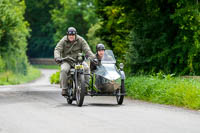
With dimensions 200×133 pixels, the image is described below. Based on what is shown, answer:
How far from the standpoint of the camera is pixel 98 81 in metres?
13.1

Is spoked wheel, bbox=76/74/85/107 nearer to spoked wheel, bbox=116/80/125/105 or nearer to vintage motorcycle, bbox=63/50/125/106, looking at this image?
vintage motorcycle, bbox=63/50/125/106

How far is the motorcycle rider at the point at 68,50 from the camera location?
523 inches

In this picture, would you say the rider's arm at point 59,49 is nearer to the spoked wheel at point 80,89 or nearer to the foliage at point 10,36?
the spoked wheel at point 80,89

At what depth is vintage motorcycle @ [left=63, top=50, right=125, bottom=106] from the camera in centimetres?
1274

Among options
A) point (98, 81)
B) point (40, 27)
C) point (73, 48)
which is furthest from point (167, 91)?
point (40, 27)

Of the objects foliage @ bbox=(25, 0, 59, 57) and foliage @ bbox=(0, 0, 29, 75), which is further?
foliage @ bbox=(25, 0, 59, 57)

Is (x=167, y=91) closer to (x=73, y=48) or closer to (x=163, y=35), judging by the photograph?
(x=73, y=48)

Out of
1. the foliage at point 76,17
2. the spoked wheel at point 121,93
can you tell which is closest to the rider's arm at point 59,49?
the spoked wheel at point 121,93

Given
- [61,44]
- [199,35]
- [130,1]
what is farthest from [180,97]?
[130,1]

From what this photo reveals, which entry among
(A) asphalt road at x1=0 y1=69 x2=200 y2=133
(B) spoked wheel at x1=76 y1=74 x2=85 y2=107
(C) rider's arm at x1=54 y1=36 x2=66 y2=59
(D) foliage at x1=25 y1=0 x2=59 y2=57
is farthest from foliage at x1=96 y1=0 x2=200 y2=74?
(D) foliage at x1=25 y1=0 x2=59 y2=57

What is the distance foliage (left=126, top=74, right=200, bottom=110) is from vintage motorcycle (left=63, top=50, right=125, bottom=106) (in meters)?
1.30

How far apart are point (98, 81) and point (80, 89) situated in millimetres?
847

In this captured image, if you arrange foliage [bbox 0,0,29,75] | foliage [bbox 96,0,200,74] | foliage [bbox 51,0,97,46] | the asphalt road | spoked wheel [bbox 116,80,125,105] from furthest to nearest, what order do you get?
foliage [bbox 51,0,97,46] < foliage [bbox 0,0,29,75] < foliage [bbox 96,0,200,74] < spoked wheel [bbox 116,80,125,105] < the asphalt road

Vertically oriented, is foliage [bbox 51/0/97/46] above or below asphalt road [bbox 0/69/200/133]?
above
